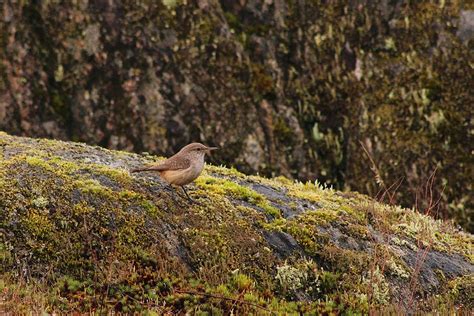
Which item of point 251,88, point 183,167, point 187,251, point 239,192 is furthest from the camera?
point 251,88

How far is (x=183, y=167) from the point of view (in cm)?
1155

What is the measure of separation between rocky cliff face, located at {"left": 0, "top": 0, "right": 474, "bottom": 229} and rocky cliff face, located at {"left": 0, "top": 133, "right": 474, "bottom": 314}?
11.2m

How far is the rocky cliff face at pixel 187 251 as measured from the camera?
10086mm

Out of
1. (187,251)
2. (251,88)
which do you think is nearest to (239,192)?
(187,251)

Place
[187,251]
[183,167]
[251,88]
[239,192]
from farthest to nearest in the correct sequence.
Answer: [251,88], [239,192], [183,167], [187,251]

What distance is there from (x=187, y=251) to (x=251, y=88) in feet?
48.4

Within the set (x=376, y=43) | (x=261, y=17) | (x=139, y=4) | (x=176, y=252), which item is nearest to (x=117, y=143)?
(x=139, y=4)

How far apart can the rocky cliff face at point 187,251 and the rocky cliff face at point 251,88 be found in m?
11.2

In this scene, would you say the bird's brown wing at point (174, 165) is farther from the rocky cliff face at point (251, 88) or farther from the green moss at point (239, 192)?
the rocky cliff face at point (251, 88)

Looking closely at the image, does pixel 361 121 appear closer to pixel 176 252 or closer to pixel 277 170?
pixel 277 170

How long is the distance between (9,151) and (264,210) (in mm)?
4271

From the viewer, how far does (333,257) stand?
11.6 m

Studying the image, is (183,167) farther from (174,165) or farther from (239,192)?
(239,192)

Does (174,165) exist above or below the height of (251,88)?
above
